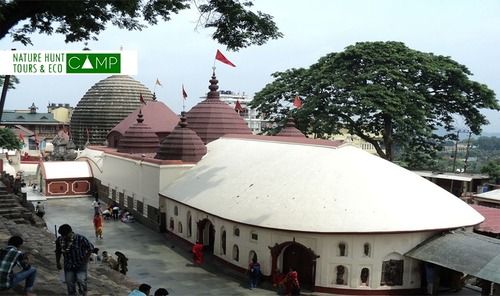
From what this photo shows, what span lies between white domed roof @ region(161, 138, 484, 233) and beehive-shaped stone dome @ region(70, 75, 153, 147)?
101ft

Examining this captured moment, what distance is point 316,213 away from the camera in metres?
18.4

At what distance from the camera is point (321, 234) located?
17.7m

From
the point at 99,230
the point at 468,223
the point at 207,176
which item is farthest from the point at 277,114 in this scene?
the point at 468,223

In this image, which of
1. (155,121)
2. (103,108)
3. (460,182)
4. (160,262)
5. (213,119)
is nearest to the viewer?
(160,262)

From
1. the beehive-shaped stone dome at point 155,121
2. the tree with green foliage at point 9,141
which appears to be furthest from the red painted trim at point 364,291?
the tree with green foliage at point 9,141

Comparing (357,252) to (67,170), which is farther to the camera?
(67,170)

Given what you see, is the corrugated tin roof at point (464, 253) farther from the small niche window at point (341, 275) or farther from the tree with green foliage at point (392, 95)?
the tree with green foliage at point (392, 95)

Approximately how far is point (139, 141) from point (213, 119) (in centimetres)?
619

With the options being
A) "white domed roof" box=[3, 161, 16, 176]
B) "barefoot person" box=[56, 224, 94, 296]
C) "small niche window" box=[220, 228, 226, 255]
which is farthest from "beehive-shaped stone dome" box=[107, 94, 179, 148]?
"barefoot person" box=[56, 224, 94, 296]

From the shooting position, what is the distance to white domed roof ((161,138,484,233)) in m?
18.1

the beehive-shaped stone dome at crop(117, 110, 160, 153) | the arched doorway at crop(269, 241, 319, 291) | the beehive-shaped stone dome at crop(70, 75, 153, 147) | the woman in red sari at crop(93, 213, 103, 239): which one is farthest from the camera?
the beehive-shaped stone dome at crop(70, 75, 153, 147)

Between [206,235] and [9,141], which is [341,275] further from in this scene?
[9,141]

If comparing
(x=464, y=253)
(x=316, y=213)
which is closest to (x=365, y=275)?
(x=316, y=213)

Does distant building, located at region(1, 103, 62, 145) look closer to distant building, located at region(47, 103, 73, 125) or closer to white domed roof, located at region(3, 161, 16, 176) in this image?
distant building, located at region(47, 103, 73, 125)
